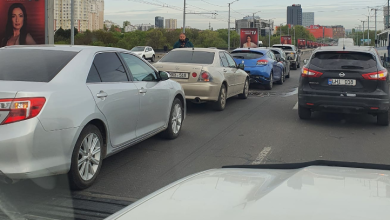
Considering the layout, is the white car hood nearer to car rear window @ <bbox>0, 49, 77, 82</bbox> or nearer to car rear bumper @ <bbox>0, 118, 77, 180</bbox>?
car rear bumper @ <bbox>0, 118, 77, 180</bbox>

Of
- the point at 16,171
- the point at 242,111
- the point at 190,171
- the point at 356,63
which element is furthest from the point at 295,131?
the point at 16,171

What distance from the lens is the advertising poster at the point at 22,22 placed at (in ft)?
54.3

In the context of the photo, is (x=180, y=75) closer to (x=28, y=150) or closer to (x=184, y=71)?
(x=184, y=71)

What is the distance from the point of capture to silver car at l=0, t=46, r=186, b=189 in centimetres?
395

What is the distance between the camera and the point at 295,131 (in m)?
8.31

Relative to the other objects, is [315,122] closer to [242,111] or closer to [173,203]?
[242,111]

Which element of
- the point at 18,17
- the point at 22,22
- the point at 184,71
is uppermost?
the point at 18,17

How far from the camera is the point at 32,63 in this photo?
4766mm

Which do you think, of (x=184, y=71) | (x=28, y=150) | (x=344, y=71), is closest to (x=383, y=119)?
(x=344, y=71)

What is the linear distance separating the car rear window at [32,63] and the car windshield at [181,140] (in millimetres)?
21

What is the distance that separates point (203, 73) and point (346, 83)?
3.14 metres

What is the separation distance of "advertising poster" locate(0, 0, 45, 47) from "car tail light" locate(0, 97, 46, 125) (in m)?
13.5

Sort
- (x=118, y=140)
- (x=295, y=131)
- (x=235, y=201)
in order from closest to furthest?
(x=235, y=201), (x=118, y=140), (x=295, y=131)

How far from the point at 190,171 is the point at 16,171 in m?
2.21
